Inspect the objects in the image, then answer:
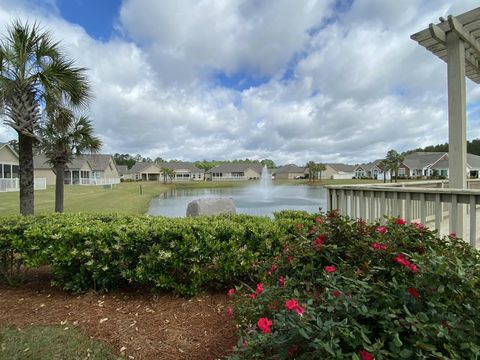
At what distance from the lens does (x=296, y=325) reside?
1238 millimetres

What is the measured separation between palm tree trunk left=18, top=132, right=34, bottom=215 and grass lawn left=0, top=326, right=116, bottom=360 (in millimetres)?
3935

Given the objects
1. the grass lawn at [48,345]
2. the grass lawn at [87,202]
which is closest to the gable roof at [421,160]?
the grass lawn at [87,202]

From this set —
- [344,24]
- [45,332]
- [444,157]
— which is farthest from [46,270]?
[444,157]

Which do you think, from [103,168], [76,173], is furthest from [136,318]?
[103,168]

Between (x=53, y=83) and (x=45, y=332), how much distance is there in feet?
17.1

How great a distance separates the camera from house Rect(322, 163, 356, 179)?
253 feet

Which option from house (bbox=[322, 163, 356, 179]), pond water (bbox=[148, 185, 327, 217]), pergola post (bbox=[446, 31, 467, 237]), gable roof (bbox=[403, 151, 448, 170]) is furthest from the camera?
house (bbox=[322, 163, 356, 179])

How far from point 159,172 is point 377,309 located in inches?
2677

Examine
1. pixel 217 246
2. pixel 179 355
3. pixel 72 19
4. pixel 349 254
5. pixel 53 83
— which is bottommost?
pixel 179 355

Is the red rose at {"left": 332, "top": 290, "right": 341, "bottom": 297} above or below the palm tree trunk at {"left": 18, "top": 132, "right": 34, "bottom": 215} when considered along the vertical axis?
below

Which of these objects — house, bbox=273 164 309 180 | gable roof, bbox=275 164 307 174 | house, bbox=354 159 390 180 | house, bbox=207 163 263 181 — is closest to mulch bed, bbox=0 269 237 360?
house, bbox=354 159 390 180

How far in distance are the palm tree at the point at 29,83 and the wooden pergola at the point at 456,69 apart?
22.9 feet

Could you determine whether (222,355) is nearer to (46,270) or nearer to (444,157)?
(46,270)

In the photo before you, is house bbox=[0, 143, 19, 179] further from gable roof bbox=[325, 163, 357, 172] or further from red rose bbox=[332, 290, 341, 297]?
gable roof bbox=[325, 163, 357, 172]
